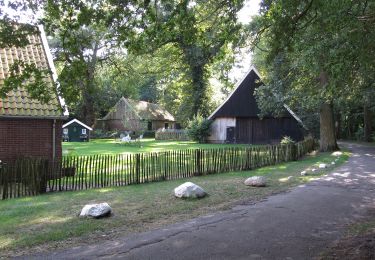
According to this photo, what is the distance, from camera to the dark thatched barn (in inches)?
1619

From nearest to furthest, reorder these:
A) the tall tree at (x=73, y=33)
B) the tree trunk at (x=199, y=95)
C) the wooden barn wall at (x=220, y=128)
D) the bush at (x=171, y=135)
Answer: the tall tree at (x=73, y=33)
the wooden barn wall at (x=220, y=128)
the tree trunk at (x=199, y=95)
the bush at (x=171, y=135)

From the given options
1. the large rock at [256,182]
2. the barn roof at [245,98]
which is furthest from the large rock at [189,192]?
the barn roof at [245,98]

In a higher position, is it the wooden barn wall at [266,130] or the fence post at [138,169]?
the wooden barn wall at [266,130]

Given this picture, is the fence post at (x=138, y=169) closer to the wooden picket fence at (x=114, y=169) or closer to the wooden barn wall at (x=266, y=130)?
the wooden picket fence at (x=114, y=169)

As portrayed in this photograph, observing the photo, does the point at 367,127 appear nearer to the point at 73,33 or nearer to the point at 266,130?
the point at 266,130

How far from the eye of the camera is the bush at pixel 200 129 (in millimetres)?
44875

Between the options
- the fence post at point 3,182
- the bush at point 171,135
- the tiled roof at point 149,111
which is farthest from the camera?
the tiled roof at point 149,111

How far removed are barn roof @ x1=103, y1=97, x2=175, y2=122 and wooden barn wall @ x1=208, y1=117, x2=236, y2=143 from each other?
2283cm

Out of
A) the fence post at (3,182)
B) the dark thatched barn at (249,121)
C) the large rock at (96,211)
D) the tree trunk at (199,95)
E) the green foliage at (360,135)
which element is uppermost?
the tree trunk at (199,95)

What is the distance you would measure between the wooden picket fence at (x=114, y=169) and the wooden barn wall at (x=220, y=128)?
75.2 ft

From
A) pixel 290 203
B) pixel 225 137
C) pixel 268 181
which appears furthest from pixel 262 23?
pixel 225 137

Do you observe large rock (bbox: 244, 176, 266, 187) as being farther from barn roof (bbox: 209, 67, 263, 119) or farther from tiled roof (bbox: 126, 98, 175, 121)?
tiled roof (bbox: 126, 98, 175, 121)

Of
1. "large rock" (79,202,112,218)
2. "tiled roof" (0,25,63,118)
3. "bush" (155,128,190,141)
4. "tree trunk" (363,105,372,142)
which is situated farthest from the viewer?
"bush" (155,128,190,141)

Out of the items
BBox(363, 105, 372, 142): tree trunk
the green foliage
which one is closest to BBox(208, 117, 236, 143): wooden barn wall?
BBox(363, 105, 372, 142): tree trunk
